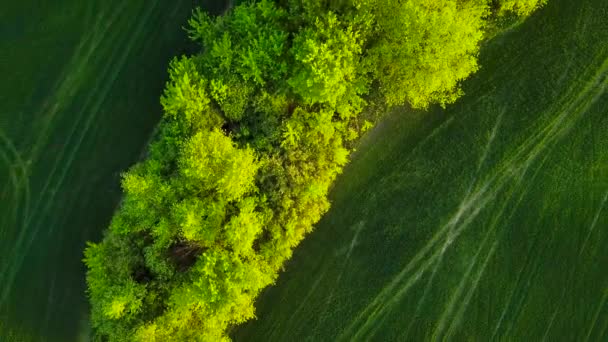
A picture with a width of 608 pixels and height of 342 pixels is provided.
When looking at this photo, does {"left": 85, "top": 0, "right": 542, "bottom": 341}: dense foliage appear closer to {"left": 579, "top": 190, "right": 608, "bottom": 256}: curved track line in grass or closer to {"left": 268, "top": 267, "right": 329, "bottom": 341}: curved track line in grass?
{"left": 268, "top": 267, "right": 329, "bottom": 341}: curved track line in grass

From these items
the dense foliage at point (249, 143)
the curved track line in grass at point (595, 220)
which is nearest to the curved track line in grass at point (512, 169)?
the curved track line in grass at point (595, 220)

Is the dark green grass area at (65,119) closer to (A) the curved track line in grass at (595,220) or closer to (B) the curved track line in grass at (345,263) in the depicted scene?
(B) the curved track line in grass at (345,263)

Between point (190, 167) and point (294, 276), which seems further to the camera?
point (294, 276)

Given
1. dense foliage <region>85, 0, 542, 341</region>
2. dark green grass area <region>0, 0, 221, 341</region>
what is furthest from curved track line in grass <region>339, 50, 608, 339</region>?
dark green grass area <region>0, 0, 221, 341</region>

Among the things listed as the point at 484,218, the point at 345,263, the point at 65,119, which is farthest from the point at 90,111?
the point at 484,218

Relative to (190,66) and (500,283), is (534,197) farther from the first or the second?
(190,66)

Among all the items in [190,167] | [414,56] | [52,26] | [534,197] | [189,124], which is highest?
[52,26]

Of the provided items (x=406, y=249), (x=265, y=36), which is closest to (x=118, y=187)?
(x=265, y=36)
